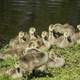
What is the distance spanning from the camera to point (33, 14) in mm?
25594

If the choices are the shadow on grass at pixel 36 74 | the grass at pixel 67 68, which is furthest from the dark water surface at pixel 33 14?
the shadow on grass at pixel 36 74

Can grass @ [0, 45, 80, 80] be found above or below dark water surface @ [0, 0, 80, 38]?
above

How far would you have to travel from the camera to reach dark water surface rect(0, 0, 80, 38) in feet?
74.1

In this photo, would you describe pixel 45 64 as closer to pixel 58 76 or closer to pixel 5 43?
pixel 58 76

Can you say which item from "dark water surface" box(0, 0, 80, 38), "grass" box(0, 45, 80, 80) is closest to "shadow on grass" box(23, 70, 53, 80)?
"grass" box(0, 45, 80, 80)

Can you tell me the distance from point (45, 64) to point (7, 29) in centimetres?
872

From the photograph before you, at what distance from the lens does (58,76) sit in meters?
12.6

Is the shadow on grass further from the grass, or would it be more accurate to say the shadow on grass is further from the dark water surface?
the dark water surface

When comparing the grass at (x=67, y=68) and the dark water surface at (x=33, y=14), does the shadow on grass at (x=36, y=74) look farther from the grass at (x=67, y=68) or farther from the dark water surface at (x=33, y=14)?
the dark water surface at (x=33, y=14)

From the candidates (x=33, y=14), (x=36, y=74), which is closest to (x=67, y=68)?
(x=36, y=74)

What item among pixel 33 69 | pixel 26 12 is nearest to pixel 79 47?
pixel 33 69

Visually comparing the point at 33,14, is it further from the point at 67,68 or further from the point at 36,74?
the point at 36,74

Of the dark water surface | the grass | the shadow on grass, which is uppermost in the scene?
the shadow on grass

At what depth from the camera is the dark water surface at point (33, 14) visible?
22597 mm
